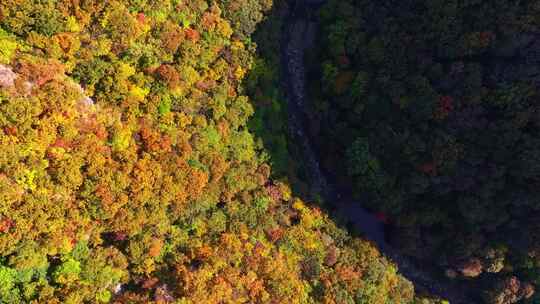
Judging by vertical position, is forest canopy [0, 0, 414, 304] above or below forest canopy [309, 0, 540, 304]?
below

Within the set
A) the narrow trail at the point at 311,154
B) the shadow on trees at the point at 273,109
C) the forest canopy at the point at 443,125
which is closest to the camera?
the forest canopy at the point at 443,125

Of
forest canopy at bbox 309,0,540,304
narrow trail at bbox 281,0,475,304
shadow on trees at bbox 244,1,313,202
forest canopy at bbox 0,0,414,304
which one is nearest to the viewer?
forest canopy at bbox 0,0,414,304

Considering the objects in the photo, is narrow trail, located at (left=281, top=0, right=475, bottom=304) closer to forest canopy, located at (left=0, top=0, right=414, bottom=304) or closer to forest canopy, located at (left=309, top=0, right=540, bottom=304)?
forest canopy, located at (left=309, top=0, right=540, bottom=304)

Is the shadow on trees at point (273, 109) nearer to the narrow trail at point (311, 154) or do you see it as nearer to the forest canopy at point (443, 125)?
the narrow trail at point (311, 154)

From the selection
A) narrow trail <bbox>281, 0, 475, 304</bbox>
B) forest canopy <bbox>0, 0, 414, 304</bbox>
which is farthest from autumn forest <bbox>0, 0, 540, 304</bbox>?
narrow trail <bbox>281, 0, 475, 304</bbox>

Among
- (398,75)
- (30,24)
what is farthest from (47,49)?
(398,75)

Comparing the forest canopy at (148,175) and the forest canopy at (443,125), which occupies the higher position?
the forest canopy at (443,125)

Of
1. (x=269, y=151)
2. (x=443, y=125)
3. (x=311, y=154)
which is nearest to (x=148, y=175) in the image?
(x=269, y=151)

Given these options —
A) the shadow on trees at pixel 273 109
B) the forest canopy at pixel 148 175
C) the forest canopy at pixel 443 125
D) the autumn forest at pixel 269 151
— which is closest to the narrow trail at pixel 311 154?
the autumn forest at pixel 269 151

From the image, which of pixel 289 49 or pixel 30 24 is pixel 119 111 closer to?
pixel 30 24
